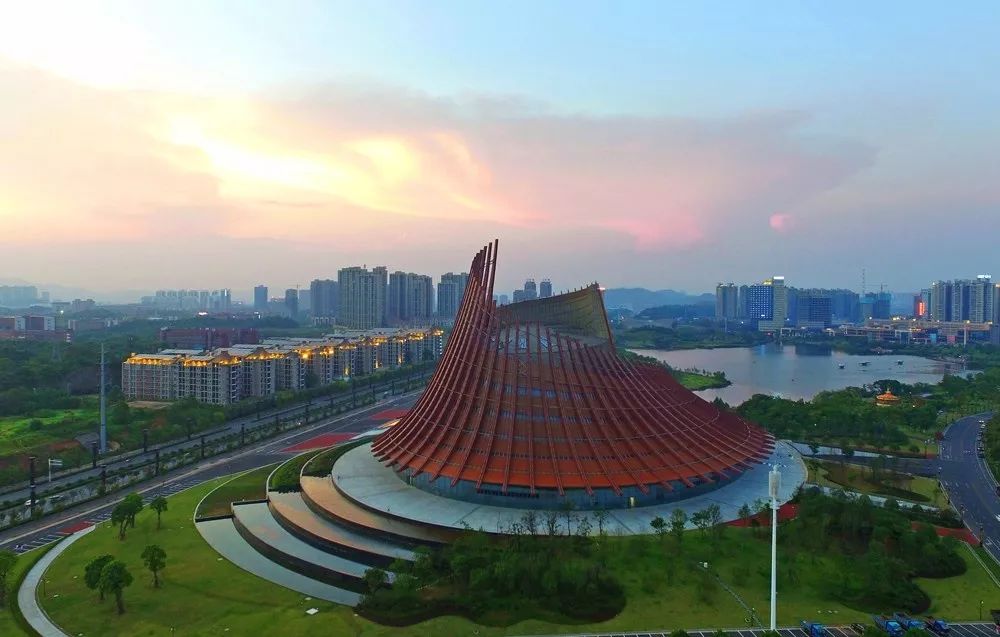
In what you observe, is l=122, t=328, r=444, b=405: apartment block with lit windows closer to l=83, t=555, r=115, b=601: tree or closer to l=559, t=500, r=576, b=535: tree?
l=83, t=555, r=115, b=601: tree

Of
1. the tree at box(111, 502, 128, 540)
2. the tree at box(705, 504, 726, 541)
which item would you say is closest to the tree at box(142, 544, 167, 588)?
the tree at box(111, 502, 128, 540)

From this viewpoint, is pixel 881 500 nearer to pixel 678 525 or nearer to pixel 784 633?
pixel 678 525

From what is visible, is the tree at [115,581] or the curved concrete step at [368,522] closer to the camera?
the tree at [115,581]

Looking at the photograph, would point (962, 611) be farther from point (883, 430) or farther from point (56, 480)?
point (56, 480)

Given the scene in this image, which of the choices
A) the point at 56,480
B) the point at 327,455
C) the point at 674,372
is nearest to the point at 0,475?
the point at 56,480

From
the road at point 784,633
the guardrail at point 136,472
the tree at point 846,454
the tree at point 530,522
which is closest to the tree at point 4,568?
the guardrail at point 136,472

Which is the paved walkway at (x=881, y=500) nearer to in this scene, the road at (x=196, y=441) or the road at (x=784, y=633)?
the road at (x=784, y=633)

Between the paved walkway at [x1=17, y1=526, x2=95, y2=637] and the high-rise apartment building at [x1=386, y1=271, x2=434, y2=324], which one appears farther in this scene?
the high-rise apartment building at [x1=386, y1=271, x2=434, y2=324]
